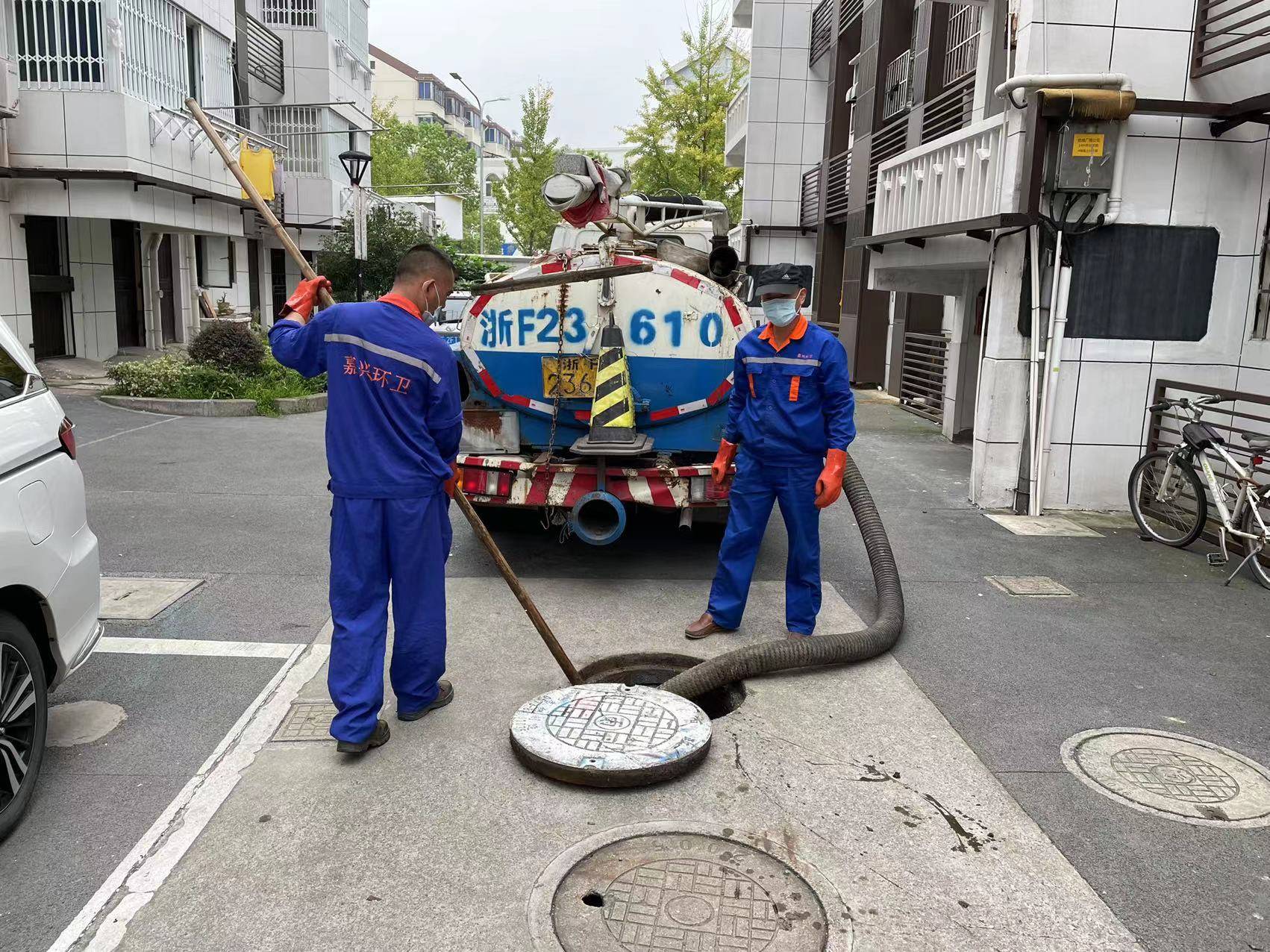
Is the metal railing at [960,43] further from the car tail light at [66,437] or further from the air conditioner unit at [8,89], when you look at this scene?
the air conditioner unit at [8,89]

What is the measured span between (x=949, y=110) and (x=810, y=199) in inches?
356

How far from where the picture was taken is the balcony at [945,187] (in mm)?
8508

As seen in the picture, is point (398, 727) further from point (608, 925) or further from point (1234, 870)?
point (1234, 870)

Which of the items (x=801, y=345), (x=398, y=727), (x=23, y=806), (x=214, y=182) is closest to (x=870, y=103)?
(x=214, y=182)

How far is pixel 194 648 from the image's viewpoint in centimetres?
510

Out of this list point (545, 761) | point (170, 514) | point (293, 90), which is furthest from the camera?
point (293, 90)

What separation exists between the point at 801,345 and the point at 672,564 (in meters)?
2.18

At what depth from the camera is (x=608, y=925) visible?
294 cm

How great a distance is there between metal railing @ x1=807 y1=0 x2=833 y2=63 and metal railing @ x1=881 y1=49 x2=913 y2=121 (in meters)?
4.79

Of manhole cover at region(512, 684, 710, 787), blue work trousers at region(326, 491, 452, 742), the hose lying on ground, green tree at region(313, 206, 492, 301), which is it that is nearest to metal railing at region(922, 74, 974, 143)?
the hose lying on ground

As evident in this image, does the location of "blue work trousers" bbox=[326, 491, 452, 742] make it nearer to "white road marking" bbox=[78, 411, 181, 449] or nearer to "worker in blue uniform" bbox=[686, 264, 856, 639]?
"worker in blue uniform" bbox=[686, 264, 856, 639]

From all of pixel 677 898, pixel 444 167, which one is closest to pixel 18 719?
pixel 677 898

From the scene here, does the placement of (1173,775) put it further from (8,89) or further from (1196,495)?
(8,89)

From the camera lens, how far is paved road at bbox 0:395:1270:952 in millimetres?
3270
